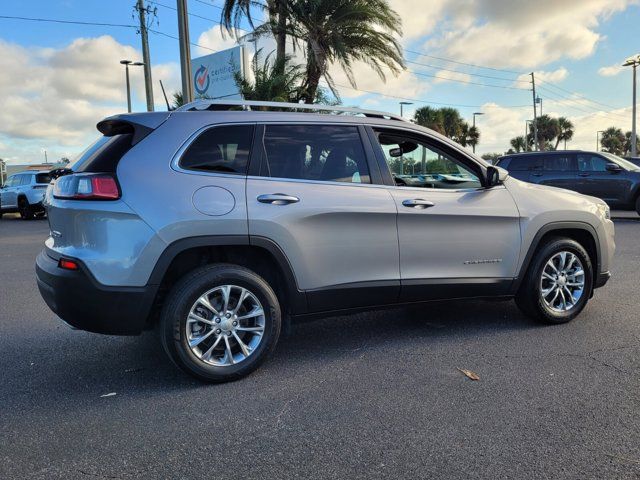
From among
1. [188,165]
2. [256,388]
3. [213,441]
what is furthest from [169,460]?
[188,165]

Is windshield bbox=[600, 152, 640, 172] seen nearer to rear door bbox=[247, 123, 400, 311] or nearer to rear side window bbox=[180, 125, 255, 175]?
rear door bbox=[247, 123, 400, 311]

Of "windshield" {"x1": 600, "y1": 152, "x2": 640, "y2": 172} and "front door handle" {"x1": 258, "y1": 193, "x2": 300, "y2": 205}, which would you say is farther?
"windshield" {"x1": 600, "y1": 152, "x2": 640, "y2": 172}

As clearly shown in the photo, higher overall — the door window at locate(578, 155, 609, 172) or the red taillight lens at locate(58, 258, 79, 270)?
the door window at locate(578, 155, 609, 172)

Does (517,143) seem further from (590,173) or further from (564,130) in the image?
(590,173)

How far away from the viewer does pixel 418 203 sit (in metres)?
4.11

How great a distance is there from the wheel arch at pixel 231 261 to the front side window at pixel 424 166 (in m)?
1.29

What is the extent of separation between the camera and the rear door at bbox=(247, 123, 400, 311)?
366cm

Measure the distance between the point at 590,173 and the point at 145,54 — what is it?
16395mm

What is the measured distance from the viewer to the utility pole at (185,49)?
12.7 m

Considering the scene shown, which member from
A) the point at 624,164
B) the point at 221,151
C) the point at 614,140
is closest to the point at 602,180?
the point at 624,164

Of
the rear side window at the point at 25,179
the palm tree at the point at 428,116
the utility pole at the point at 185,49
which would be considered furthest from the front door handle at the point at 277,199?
the palm tree at the point at 428,116

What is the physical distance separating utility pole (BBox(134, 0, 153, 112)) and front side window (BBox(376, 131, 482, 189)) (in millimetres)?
18260

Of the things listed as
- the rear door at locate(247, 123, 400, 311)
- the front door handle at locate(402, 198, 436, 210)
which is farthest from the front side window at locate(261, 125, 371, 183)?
the front door handle at locate(402, 198, 436, 210)

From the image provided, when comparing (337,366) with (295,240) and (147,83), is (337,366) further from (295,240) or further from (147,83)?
(147,83)
